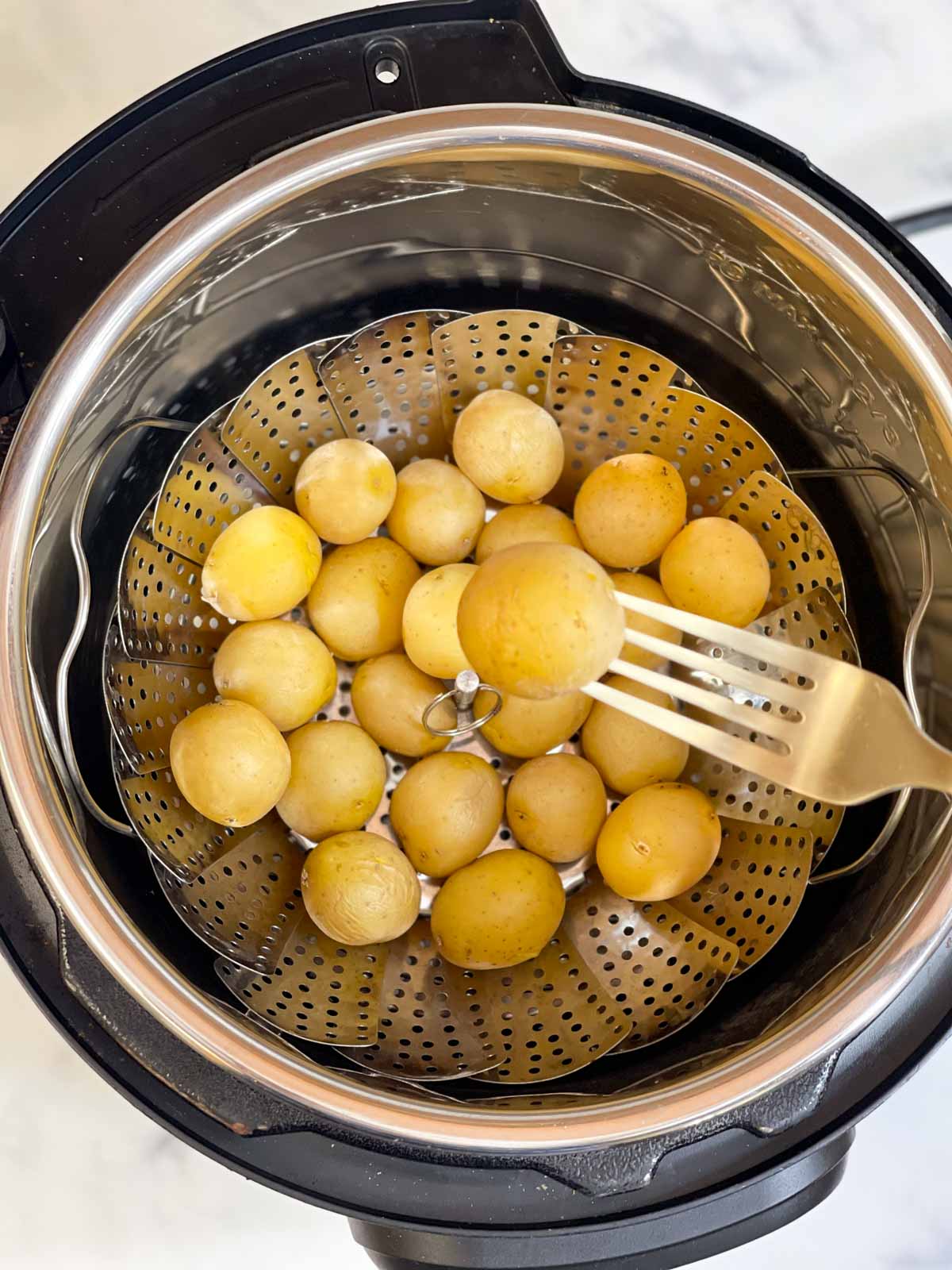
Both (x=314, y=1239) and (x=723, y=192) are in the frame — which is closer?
(x=723, y=192)

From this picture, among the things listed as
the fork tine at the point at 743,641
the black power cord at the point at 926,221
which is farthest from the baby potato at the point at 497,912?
the black power cord at the point at 926,221

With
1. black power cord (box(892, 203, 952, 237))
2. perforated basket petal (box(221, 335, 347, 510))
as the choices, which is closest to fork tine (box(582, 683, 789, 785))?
perforated basket petal (box(221, 335, 347, 510))

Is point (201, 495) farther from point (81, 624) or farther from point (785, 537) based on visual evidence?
point (785, 537)

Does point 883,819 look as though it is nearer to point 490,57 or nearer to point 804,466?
point 804,466

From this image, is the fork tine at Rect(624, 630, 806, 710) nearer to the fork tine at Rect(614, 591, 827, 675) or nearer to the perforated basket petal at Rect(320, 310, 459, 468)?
the fork tine at Rect(614, 591, 827, 675)

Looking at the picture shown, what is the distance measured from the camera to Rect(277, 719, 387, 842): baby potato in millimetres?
710

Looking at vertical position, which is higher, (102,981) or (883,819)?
(883,819)

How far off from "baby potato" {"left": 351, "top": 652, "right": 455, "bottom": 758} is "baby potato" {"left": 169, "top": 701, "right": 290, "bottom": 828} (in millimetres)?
95

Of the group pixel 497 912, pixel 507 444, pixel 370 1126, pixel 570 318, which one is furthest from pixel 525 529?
pixel 370 1126

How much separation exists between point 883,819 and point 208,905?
447mm

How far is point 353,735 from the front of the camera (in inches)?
28.6

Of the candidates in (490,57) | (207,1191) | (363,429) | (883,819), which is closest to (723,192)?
(490,57)

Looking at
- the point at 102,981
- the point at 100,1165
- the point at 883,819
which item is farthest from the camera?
the point at 100,1165

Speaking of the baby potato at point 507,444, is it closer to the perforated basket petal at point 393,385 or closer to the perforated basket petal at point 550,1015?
the perforated basket petal at point 393,385
